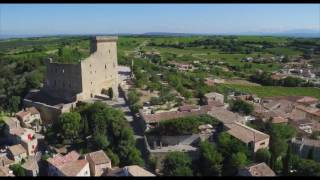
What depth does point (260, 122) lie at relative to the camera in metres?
13.6

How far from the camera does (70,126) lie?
12.1 meters

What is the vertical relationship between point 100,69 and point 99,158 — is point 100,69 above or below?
above

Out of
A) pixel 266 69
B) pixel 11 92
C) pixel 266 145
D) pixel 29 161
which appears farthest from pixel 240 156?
pixel 266 69

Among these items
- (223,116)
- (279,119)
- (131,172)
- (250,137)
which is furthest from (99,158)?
(279,119)

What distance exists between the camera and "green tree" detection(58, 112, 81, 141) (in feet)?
39.5

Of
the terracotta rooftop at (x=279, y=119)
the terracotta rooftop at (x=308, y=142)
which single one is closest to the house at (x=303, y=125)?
the terracotta rooftop at (x=279, y=119)

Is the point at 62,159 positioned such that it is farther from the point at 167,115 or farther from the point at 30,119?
the point at 30,119

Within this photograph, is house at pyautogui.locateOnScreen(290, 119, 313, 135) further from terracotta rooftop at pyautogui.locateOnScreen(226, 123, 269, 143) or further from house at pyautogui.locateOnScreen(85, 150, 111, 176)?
house at pyautogui.locateOnScreen(85, 150, 111, 176)

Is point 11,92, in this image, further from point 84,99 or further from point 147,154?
point 147,154

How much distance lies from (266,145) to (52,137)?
634 cm

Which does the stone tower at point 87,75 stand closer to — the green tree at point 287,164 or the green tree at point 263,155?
the green tree at point 263,155

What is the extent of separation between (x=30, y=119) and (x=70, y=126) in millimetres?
2746

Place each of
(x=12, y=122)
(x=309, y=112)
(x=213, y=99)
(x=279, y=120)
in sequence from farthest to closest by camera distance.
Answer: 1. (x=309, y=112)
2. (x=213, y=99)
3. (x=279, y=120)
4. (x=12, y=122)

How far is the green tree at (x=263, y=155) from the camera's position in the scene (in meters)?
10.5
